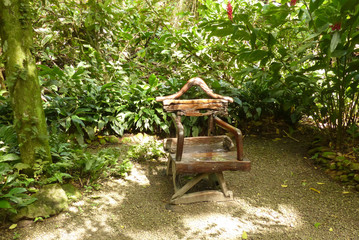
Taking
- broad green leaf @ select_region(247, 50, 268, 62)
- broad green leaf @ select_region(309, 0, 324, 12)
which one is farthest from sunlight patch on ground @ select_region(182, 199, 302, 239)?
broad green leaf @ select_region(309, 0, 324, 12)

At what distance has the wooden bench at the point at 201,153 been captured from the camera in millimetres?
2596

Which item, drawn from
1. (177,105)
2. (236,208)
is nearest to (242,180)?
(236,208)

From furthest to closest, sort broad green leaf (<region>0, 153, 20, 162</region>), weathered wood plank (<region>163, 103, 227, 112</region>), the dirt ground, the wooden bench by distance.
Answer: weathered wood plank (<region>163, 103, 227, 112</region>)
the wooden bench
broad green leaf (<region>0, 153, 20, 162</region>)
the dirt ground

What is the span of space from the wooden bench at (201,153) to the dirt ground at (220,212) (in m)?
0.13

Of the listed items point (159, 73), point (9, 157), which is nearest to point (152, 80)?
point (159, 73)

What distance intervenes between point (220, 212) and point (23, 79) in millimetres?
2370

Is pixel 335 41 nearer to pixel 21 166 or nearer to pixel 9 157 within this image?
pixel 21 166

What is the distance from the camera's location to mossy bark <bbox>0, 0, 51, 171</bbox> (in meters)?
2.33

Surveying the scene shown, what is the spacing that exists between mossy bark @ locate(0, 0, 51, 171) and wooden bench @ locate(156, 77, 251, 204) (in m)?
1.30

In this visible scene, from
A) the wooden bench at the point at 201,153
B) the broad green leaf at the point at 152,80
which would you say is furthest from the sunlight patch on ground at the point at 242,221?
the broad green leaf at the point at 152,80

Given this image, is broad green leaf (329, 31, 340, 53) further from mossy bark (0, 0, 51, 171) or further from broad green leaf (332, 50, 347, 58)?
mossy bark (0, 0, 51, 171)

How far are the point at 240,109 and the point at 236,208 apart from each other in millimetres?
2370

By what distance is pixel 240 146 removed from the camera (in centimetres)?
262

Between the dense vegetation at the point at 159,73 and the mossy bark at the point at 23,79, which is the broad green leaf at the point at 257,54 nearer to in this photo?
the dense vegetation at the point at 159,73
